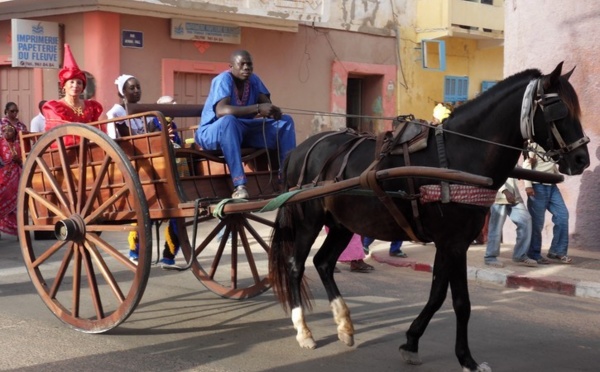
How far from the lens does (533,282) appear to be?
8.76 metres

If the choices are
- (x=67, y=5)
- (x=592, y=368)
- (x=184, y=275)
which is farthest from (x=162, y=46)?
(x=592, y=368)

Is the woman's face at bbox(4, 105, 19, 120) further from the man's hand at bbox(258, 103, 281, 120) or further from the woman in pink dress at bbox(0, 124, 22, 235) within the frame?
the man's hand at bbox(258, 103, 281, 120)

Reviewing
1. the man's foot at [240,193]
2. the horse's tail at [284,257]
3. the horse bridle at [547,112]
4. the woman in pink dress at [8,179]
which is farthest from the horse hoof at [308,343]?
the woman in pink dress at [8,179]

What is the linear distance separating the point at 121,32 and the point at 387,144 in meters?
10.0

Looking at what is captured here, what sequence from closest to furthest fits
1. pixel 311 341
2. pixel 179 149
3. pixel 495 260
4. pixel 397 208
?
pixel 397 208, pixel 311 341, pixel 179 149, pixel 495 260

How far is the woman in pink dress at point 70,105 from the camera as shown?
7078 mm

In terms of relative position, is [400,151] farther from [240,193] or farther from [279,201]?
[240,193]

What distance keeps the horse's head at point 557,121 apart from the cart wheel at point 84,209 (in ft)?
8.92

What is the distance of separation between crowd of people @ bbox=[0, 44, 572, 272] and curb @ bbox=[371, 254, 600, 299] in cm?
42

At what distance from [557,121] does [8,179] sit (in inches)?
342

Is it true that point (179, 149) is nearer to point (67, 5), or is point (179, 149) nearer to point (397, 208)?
point (397, 208)

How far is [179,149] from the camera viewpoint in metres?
6.64

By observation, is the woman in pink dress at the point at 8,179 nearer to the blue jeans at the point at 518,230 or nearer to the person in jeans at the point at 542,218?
the blue jeans at the point at 518,230

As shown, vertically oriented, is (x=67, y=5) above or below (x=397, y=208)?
above
